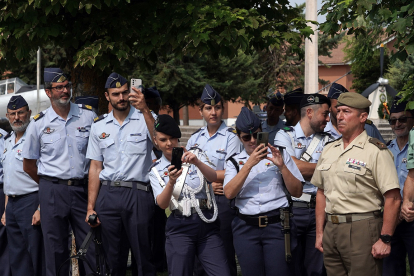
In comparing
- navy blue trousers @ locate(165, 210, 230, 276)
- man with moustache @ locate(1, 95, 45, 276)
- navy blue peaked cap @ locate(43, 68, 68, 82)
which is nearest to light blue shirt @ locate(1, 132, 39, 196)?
man with moustache @ locate(1, 95, 45, 276)

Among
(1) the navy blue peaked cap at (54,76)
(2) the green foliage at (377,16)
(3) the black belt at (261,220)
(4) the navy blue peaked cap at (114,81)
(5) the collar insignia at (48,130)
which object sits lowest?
(3) the black belt at (261,220)

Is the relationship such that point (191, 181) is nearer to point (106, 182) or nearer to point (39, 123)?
point (106, 182)

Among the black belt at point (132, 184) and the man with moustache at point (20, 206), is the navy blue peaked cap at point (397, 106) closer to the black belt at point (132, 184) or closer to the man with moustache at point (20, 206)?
the black belt at point (132, 184)

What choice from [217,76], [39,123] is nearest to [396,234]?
[39,123]

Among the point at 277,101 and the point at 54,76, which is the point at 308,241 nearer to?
the point at 277,101

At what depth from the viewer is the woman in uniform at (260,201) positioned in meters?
5.04

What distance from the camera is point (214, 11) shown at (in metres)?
6.74

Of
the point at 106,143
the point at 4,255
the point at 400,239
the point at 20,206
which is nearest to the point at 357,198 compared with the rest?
the point at 400,239

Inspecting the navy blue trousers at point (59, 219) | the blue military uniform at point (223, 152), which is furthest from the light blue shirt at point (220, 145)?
the navy blue trousers at point (59, 219)

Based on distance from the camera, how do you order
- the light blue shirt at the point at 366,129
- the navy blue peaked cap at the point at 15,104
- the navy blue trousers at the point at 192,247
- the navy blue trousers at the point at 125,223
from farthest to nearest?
1. the navy blue peaked cap at the point at 15,104
2. the light blue shirt at the point at 366,129
3. the navy blue trousers at the point at 125,223
4. the navy blue trousers at the point at 192,247

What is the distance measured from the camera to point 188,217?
200 inches

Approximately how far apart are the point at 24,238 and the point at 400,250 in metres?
3.98

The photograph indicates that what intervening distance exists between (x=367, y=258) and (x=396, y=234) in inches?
46.8

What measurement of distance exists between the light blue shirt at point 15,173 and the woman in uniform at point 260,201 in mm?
2646
